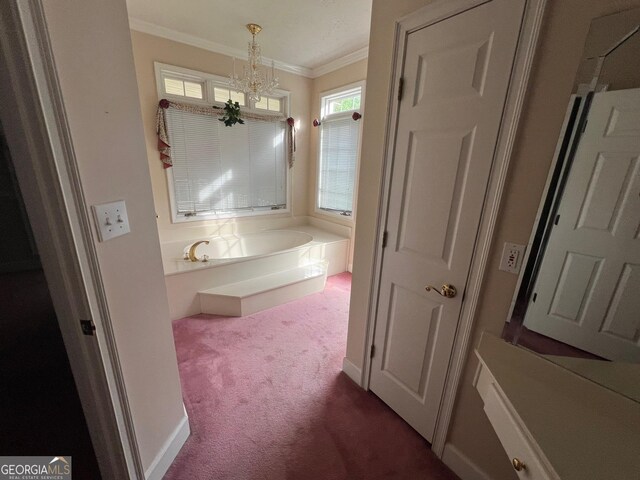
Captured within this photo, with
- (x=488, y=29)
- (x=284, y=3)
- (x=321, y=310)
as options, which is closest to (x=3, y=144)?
(x=488, y=29)

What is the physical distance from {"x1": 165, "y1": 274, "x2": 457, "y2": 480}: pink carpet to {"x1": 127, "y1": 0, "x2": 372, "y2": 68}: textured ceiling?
9.31ft

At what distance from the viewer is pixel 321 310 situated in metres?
2.74

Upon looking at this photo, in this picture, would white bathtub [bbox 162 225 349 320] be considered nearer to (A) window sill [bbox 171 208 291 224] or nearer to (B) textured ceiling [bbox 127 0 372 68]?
(A) window sill [bbox 171 208 291 224]

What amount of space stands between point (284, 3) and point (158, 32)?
5.03 feet

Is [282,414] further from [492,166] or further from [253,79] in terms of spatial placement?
[253,79]

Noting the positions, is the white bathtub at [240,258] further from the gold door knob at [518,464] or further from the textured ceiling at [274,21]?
the gold door knob at [518,464]

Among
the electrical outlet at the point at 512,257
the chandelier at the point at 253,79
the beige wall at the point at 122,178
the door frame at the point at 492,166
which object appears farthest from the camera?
the chandelier at the point at 253,79

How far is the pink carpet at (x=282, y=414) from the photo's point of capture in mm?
1299

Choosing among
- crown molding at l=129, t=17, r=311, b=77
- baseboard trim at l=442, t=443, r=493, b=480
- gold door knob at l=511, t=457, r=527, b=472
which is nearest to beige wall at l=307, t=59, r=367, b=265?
crown molding at l=129, t=17, r=311, b=77

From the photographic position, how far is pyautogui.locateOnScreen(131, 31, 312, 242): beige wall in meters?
2.77

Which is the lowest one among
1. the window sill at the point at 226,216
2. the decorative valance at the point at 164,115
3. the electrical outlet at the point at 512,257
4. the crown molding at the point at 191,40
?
the window sill at the point at 226,216

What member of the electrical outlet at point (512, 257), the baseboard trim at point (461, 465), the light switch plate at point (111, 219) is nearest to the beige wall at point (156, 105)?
the light switch plate at point (111, 219)

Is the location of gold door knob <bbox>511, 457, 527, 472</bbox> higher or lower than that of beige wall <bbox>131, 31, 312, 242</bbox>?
lower

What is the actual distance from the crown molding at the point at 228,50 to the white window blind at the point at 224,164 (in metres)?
0.73
